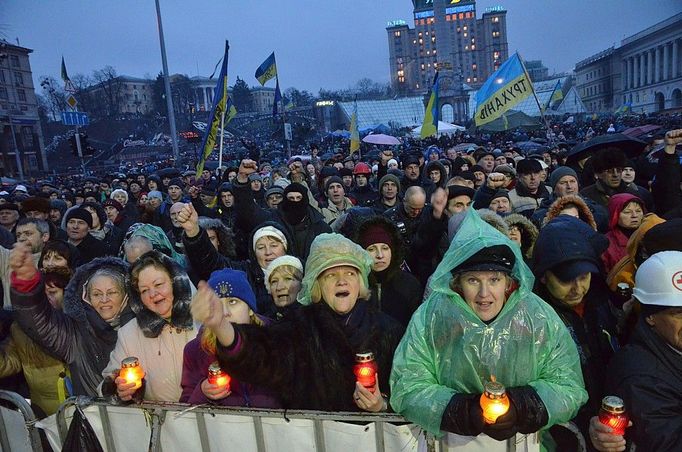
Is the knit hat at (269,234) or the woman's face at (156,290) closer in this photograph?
the woman's face at (156,290)

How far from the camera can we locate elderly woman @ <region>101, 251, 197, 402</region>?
2805 millimetres

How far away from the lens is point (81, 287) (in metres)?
3.19

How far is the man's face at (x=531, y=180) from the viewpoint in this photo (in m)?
5.54

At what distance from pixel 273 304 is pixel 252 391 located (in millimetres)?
1149

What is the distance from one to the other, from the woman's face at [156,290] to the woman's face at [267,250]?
1.14 meters

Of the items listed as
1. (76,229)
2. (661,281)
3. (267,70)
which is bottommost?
(661,281)

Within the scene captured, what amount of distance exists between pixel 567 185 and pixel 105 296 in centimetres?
459

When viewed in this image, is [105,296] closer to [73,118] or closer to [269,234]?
[269,234]

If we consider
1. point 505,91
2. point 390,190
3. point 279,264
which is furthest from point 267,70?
point 279,264

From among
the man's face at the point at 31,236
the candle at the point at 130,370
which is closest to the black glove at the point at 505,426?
the candle at the point at 130,370

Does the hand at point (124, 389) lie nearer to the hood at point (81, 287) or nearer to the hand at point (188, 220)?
the hood at point (81, 287)

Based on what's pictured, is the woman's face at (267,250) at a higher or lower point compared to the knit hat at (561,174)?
lower

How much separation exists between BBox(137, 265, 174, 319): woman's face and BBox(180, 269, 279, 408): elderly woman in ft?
1.27

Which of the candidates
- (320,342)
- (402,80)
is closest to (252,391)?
(320,342)
